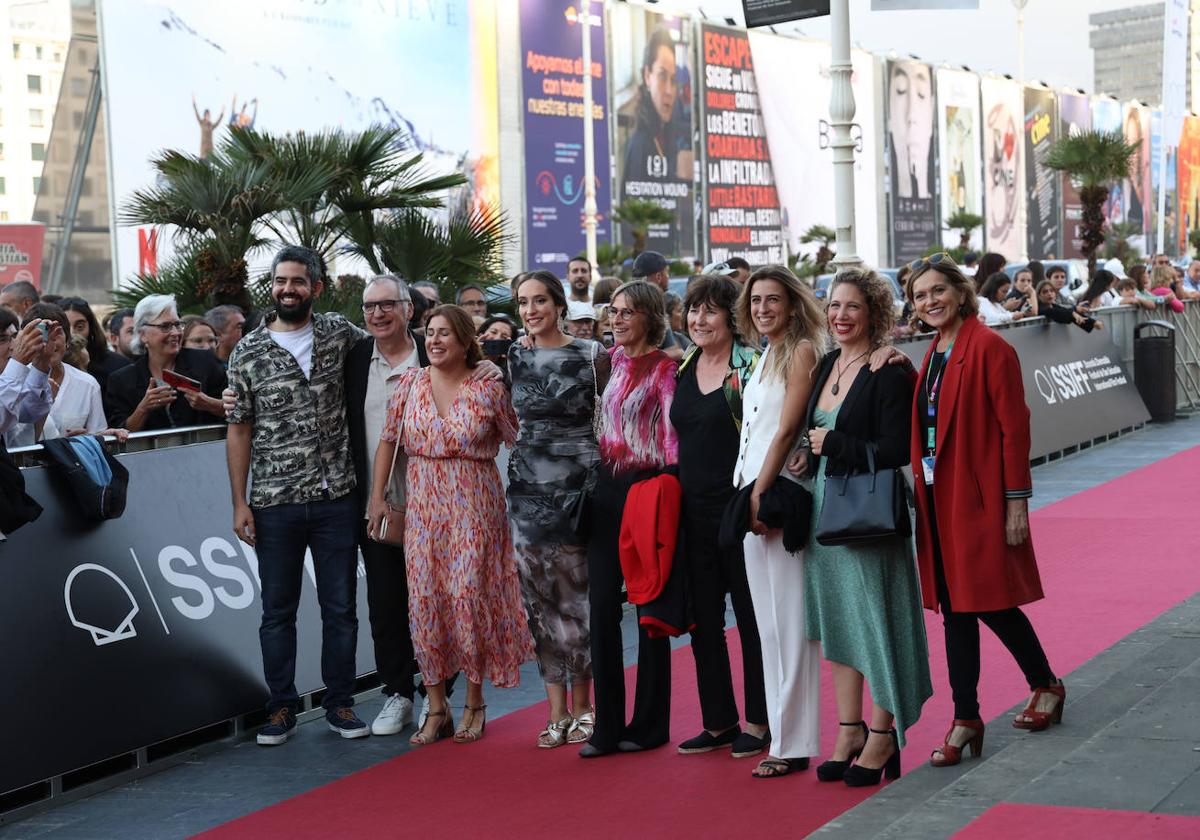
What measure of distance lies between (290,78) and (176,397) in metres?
24.8

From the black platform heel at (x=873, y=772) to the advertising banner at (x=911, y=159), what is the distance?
2219 inches

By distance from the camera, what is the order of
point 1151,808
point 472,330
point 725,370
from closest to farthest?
point 1151,808, point 725,370, point 472,330

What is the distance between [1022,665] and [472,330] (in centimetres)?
256

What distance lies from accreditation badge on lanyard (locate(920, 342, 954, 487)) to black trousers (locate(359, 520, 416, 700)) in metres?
2.38

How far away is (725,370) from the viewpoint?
20.9ft

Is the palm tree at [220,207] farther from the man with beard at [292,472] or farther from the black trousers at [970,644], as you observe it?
the black trousers at [970,644]

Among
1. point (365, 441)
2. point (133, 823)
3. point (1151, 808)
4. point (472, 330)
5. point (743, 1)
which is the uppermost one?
point (743, 1)

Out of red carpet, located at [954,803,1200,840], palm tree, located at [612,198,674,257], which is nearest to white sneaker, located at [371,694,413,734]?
red carpet, located at [954,803,1200,840]

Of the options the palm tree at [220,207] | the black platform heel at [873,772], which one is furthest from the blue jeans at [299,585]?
the palm tree at [220,207]

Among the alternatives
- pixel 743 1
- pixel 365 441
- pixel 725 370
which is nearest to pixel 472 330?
pixel 365 441

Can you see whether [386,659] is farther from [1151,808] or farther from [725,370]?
[1151,808]

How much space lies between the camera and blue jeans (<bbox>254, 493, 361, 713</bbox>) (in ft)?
23.0

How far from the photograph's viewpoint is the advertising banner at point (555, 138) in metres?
40.7

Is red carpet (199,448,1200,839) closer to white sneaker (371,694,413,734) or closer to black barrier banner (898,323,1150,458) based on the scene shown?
white sneaker (371,694,413,734)
